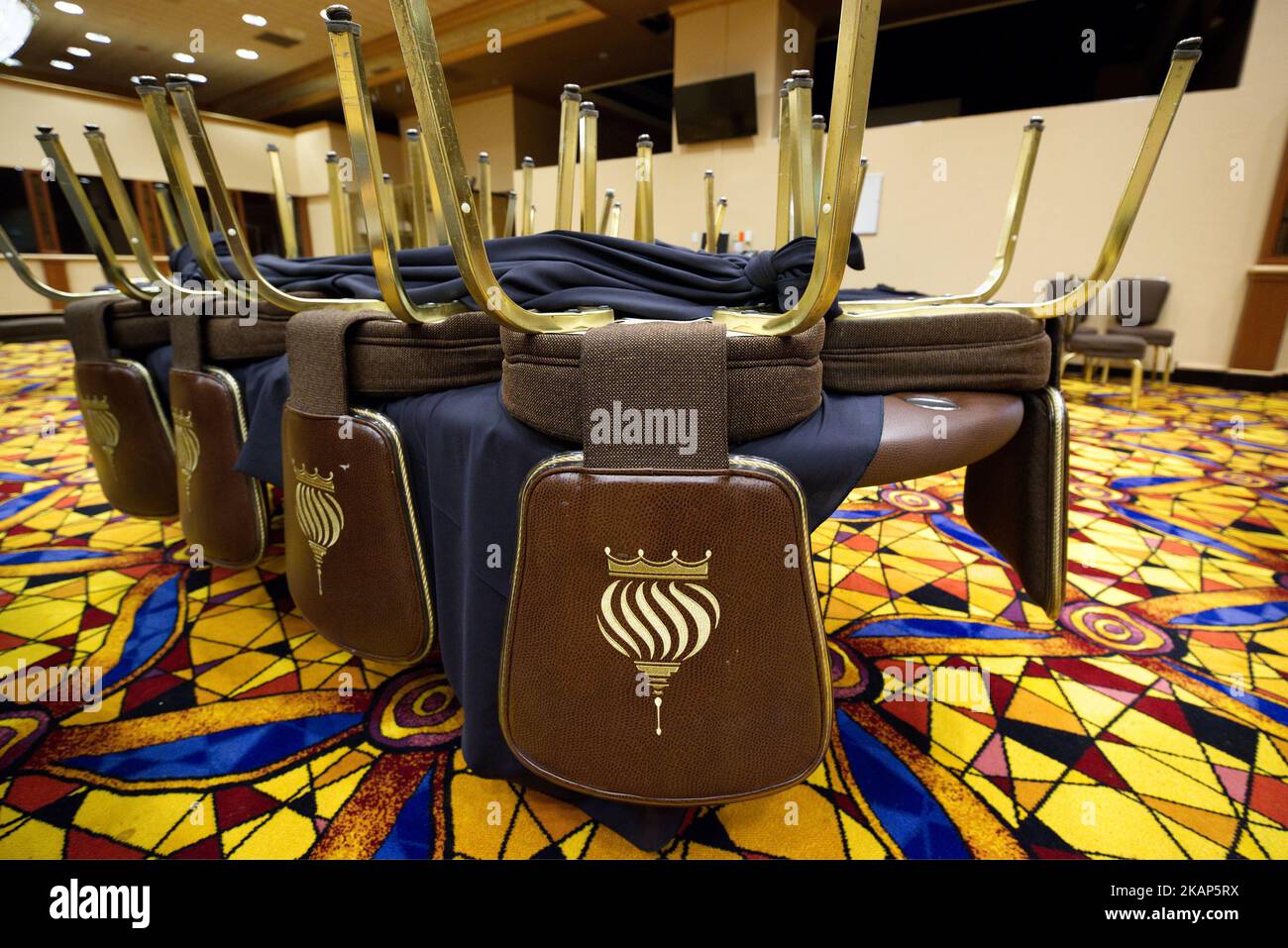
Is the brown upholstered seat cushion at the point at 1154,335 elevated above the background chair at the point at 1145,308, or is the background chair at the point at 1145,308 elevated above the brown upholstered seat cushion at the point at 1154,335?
the background chair at the point at 1145,308

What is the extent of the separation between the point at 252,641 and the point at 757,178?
614 centimetres

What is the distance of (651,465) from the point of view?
22.4 inches

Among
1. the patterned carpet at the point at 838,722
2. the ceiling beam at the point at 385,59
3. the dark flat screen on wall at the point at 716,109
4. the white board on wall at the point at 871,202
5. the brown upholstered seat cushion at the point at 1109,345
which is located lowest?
the patterned carpet at the point at 838,722

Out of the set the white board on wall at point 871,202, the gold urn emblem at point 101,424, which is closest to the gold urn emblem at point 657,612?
the gold urn emblem at point 101,424

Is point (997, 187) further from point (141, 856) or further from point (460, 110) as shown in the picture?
point (460, 110)

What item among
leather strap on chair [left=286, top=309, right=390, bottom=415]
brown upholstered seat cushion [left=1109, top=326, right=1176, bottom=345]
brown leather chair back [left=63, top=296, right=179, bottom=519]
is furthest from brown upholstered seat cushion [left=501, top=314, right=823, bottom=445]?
brown upholstered seat cushion [left=1109, top=326, right=1176, bottom=345]

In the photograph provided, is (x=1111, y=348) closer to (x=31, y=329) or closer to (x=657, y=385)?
(x=657, y=385)

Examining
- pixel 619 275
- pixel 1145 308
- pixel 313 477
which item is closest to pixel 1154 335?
pixel 1145 308

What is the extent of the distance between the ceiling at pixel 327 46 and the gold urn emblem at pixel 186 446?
18.5 feet

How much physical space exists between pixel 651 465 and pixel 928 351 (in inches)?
16.8

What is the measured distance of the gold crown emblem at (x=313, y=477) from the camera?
85 centimetres

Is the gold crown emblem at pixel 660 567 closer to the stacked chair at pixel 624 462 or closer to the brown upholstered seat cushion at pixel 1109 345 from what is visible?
the stacked chair at pixel 624 462

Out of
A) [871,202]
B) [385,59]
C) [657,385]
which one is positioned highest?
[385,59]

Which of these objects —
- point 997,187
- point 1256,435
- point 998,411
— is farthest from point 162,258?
point 1256,435
